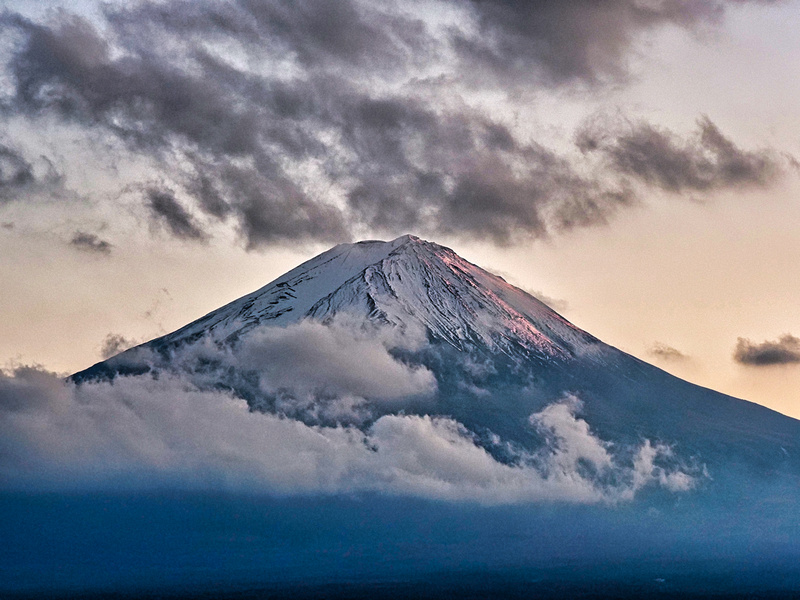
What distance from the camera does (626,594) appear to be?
19875 cm

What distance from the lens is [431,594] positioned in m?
199

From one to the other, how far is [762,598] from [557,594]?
33.7 meters

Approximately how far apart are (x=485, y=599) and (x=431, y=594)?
11.8 m

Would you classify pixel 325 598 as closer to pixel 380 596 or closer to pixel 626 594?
pixel 380 596

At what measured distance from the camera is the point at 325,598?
19812 cm

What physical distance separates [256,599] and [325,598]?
1181 cm

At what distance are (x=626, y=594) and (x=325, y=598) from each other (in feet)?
167

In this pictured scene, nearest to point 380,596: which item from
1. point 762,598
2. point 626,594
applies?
point 626,594

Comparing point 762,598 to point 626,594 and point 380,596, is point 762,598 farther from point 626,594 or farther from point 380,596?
point 380,596

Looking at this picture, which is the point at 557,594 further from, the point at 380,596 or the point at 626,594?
the point at 380,596

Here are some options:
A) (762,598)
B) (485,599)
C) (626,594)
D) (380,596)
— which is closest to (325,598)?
(380,596)

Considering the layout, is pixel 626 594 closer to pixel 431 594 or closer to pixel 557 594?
pixel 557 594

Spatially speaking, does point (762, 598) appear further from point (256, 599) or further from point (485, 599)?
point (256, 599)

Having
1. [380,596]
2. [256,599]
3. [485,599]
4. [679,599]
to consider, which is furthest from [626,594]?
[256,599]
